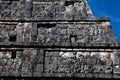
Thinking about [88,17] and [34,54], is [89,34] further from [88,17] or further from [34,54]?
[34,54]

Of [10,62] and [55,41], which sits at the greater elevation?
[55,41]

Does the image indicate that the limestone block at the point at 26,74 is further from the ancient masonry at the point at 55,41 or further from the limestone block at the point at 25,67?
the limestone block at the point at 25,67

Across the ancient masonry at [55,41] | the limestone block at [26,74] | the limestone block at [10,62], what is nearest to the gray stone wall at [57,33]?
the ancient masonry at [55,41]

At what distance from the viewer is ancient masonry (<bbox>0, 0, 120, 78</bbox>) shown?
25.6 feet

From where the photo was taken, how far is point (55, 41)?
8617 mm

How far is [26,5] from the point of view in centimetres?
990

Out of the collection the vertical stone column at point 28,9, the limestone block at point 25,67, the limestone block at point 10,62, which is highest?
the vertical stone column at point 28,9

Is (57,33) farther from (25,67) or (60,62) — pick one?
(25,67)

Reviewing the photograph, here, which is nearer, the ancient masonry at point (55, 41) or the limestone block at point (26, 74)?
the limestone block at point (26, 74)

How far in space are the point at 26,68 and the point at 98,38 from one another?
7.25 feet

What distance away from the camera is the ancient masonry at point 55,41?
7.79 meters

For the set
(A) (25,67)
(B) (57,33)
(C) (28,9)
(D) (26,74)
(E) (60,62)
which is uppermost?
(C) (28,9)

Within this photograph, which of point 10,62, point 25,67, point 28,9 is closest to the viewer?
point 25,67

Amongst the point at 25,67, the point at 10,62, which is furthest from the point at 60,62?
the point at 10,62
